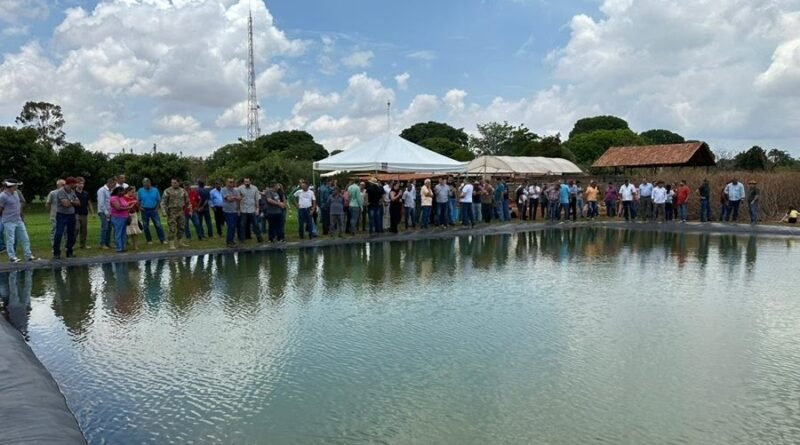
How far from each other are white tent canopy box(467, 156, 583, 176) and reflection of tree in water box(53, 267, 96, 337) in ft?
69.2

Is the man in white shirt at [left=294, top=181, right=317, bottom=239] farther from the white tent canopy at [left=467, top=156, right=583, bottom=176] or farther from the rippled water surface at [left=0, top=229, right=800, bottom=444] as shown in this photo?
the white tent canopy at [left=467, top=156, right=583, bottom=176]

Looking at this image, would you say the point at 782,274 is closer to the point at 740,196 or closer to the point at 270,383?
the point at 270,383

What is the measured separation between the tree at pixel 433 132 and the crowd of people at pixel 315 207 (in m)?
51.1

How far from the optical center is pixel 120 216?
13.1 meters

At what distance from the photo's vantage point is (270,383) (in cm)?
527

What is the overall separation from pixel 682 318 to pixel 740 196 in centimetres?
1604

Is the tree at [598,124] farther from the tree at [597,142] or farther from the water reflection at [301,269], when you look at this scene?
the water reflection at [301,269]

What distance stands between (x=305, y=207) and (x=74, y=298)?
7604mm

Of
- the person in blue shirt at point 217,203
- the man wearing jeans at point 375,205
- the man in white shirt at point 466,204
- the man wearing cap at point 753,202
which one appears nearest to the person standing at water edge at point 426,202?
the man in white shirt at point 466,204

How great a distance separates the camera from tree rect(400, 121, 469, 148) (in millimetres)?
76675

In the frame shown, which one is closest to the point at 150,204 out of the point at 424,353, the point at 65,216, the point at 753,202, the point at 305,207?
the point at 65,216

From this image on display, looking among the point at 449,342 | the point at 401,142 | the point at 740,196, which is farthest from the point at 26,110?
the point at 449,342

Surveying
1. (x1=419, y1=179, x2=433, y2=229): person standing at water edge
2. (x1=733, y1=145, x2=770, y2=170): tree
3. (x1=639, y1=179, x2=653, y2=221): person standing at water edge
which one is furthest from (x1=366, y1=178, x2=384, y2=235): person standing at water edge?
(x1=733, y1=145, x2=770, y2=170): tree

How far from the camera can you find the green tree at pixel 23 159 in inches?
1553
